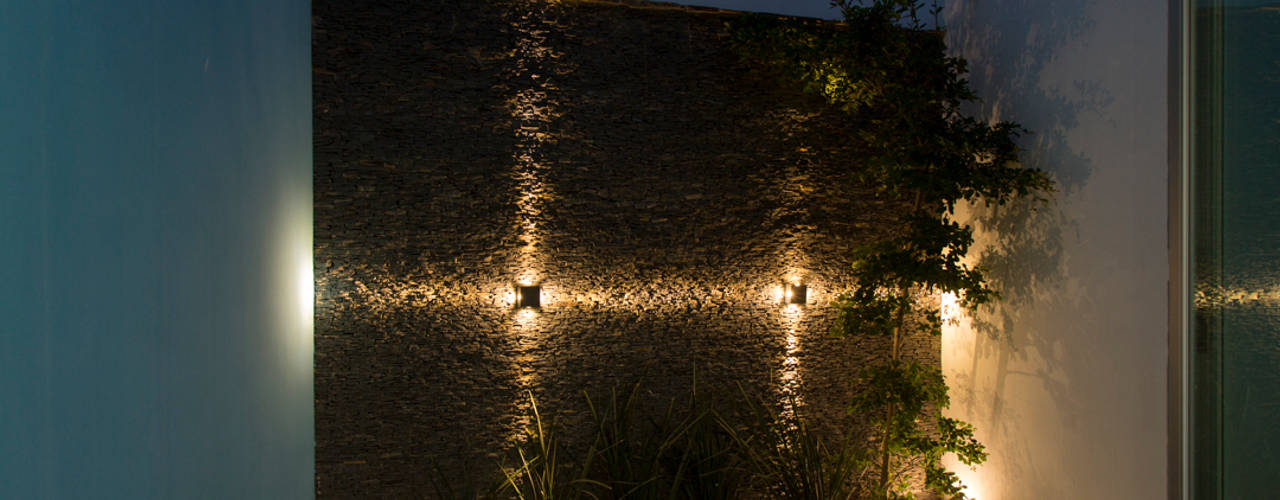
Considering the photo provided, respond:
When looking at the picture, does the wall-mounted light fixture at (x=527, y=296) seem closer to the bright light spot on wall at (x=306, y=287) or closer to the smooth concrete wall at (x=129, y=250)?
the bright light spot on wall at (x=306, y=287)

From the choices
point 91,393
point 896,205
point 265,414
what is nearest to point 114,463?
point 91,393

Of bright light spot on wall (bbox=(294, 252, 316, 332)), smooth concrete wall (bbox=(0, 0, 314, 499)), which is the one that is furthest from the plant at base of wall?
smooth concrete wall (bbox=(0, 0, 314, 499))

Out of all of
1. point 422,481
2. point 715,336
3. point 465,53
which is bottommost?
point 422,481

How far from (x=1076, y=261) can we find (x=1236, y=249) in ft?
2.67

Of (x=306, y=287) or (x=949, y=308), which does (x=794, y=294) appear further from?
(x=306, y=287)

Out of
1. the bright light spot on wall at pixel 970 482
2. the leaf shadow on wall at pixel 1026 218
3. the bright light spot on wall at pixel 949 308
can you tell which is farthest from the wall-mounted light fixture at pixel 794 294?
the bright light spot on wall at pixel 970 482

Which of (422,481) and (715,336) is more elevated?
(715,336)

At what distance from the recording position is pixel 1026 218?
3449mm

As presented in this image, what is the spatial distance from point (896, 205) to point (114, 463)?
411 centimetres

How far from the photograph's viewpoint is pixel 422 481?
3.46 m

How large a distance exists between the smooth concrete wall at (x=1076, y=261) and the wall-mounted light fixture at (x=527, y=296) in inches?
103

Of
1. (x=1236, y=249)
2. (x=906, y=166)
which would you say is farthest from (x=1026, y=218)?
(x=1236, y=249)

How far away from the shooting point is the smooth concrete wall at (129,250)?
19.4 inches

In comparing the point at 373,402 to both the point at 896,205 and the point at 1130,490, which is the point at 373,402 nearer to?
the point at 896,205
